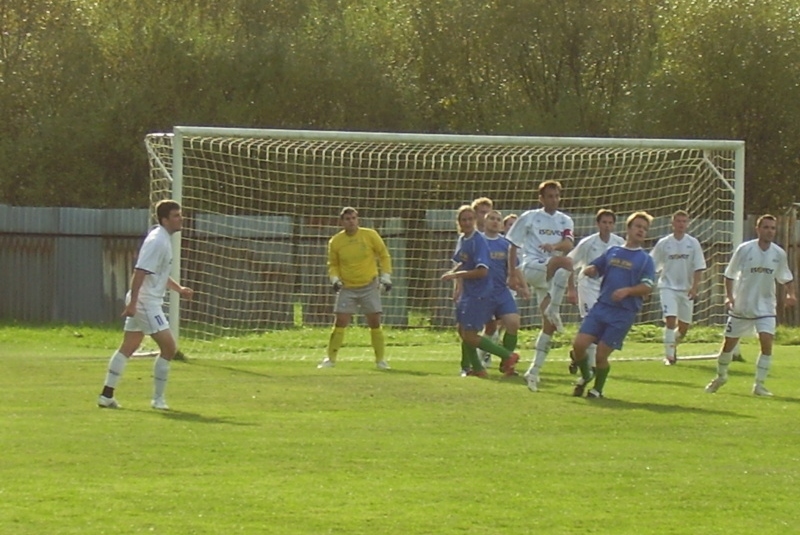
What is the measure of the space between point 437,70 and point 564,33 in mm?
3076

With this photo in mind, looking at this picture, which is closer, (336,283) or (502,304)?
(502,304)

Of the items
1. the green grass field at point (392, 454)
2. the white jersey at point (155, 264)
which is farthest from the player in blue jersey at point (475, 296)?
the white jersey at point (155, 264)

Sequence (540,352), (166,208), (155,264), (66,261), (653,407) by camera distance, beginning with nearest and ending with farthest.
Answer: (166,208) < (155,264) < (653,407) < (540,352) < (66,261)

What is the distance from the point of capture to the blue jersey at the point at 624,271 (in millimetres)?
14070

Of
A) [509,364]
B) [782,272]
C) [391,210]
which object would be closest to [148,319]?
[509,364]

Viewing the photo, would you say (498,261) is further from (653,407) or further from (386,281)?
(653,407)

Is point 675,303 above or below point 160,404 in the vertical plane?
above

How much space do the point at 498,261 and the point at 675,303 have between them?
11.2ft

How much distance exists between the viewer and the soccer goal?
2325cm

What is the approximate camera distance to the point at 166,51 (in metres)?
34.7

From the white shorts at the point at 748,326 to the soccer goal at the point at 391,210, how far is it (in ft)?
21.3

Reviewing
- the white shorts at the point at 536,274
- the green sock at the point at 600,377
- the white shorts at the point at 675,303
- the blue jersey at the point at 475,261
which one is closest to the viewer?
the green sock at the point at 600,377

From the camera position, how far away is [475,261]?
16.0m

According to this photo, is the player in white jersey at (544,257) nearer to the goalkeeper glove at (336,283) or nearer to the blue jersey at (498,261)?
the blue jersey at (498,261)
